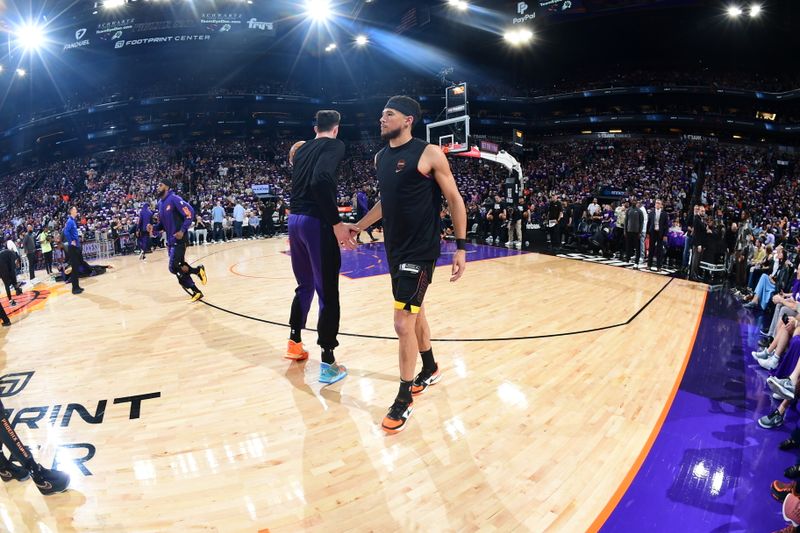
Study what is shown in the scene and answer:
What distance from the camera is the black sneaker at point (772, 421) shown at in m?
2.71

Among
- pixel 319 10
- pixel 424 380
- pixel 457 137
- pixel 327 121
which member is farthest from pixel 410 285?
pixel 319 10

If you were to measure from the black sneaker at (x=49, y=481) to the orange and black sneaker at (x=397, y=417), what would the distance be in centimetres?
172

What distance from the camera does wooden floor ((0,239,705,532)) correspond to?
1.96m

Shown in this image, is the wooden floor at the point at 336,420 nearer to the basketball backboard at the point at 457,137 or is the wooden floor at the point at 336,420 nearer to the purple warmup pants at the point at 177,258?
the purple warmup pants at the point at 177,258

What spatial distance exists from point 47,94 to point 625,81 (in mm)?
44619

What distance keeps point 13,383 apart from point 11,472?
6.01ft

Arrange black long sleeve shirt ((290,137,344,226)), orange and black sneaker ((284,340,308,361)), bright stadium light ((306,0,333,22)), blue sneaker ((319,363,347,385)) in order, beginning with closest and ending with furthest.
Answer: black long sleeve shirt ((290,137,344,226)), blue sneaker ((319,363,347,385)), orange and black sneaker ((284,340,308,361)), bright stadium light ((306,0,333,22))

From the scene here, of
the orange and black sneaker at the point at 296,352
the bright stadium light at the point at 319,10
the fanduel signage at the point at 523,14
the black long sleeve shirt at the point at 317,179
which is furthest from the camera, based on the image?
the bright stadium light at the point at 319,10

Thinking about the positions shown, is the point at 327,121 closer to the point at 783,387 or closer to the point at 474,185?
the point at 783,387

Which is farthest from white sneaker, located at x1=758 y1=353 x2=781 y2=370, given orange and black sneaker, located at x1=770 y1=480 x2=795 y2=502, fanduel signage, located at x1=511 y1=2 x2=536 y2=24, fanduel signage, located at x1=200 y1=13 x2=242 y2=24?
fanduel signage, located at x1=200 y1=13 x2=242 y2=24

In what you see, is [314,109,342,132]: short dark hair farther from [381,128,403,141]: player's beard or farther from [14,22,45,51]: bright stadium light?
[14,22,45,51]: bright stadium light

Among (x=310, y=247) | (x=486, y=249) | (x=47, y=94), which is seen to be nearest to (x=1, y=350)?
(x=310, y=247)

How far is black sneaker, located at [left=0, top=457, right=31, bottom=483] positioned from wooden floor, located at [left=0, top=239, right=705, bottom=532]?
53 mm

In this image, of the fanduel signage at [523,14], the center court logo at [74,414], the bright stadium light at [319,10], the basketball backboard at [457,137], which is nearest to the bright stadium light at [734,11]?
the fanduel signage at [523,14]
